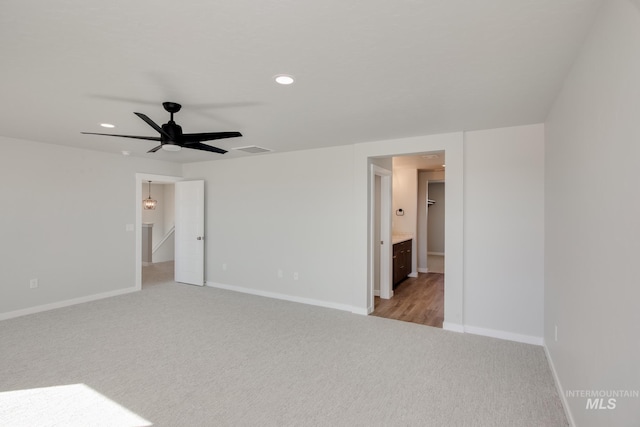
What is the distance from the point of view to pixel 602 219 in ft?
5.43

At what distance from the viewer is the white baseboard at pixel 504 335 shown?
3.64 m

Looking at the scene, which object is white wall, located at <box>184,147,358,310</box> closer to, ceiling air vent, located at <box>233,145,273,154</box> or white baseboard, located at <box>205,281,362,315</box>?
white baseboard, located at <box>205,281,362,315</box>

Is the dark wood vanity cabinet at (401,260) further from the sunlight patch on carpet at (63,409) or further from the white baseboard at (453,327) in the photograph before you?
the sunlight patch on carpet at (63,409)

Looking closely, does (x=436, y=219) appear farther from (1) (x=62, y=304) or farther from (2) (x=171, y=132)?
(1) (x=62, y=304)

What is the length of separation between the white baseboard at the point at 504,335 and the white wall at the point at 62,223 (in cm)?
550

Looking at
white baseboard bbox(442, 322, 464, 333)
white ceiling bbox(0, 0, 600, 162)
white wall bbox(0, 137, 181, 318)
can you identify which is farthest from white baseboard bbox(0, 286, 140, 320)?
white baseboard bbox(442, 322, 464, 333)

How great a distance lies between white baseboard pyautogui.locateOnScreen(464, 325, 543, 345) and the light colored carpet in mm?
117

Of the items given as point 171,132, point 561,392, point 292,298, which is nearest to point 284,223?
point 292,298

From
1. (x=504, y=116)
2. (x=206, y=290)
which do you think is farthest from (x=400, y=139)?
(x=206, y=290)


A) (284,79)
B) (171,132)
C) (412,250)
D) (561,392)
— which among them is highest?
(284,79)

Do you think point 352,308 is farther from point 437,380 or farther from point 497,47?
point 497,47

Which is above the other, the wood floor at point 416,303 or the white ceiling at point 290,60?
the white ceiling at point 290,60

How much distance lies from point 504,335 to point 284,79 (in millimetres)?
3633

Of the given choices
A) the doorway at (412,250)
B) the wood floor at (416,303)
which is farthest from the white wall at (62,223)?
the wood floor at (416,303)
